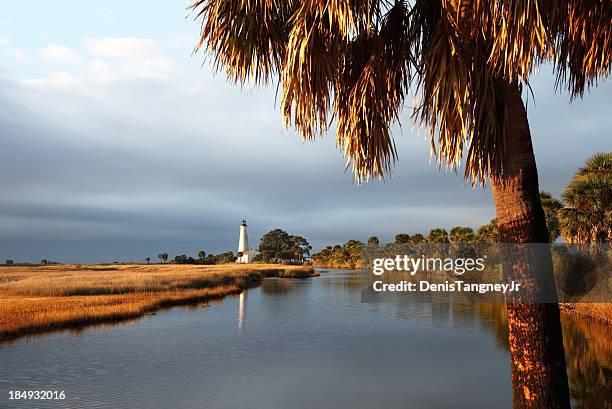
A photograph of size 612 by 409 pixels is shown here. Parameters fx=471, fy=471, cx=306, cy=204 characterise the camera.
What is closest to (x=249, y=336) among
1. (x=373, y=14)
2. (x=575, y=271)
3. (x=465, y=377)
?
(x=465, y=377)

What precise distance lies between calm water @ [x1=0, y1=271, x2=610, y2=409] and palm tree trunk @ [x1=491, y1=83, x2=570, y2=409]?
1109 cm

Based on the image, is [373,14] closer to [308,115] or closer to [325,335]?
[308,115]

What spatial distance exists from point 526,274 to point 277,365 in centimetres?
1666

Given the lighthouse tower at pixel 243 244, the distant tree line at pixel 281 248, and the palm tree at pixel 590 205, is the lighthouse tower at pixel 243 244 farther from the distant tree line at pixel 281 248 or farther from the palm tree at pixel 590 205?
the palm tree at pixel 590 205

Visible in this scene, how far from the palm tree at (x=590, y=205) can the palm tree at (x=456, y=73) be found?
2390cm

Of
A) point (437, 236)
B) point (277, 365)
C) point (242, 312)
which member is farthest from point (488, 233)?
point (277, 365)

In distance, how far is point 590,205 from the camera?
27.3 m

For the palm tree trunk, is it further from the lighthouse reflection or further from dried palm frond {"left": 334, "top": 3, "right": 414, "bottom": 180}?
the lighthouse reflection

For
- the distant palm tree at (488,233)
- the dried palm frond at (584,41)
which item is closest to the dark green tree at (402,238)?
the distant palm tree at (488,233)

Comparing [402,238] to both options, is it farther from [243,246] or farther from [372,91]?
[372,91]

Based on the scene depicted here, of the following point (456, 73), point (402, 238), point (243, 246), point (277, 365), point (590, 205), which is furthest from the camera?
point (243, 246)

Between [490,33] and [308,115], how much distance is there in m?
2.25

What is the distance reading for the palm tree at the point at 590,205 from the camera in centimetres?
2669

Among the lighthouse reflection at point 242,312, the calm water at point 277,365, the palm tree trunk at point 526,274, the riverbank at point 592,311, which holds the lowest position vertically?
the calm water at point 277,365
